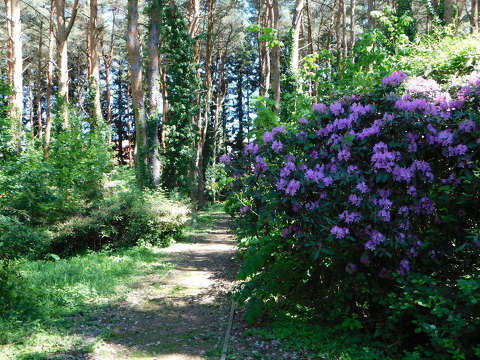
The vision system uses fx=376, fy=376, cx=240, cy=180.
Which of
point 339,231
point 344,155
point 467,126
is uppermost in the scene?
point 467,126

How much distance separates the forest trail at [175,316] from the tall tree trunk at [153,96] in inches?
268

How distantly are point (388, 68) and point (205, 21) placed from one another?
21878mm

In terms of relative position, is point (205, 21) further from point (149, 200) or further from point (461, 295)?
point (461, 295)

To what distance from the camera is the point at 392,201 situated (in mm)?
4047

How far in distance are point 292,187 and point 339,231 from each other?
27.1 inches

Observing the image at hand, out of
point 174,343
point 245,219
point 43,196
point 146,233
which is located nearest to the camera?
point 174,343

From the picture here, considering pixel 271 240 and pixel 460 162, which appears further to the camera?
pixel 271 240

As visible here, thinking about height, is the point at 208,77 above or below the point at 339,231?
above

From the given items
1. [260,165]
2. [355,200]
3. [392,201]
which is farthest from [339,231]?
[260,165]

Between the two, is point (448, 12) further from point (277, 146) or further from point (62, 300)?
point (62, 300)

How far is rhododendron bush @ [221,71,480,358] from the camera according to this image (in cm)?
387

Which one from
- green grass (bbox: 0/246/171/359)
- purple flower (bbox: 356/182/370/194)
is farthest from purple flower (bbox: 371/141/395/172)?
green grass (bbox: 0/246/171/359)

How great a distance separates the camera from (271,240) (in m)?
5.37

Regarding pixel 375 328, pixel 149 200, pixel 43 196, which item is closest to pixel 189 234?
pixel 149 200
